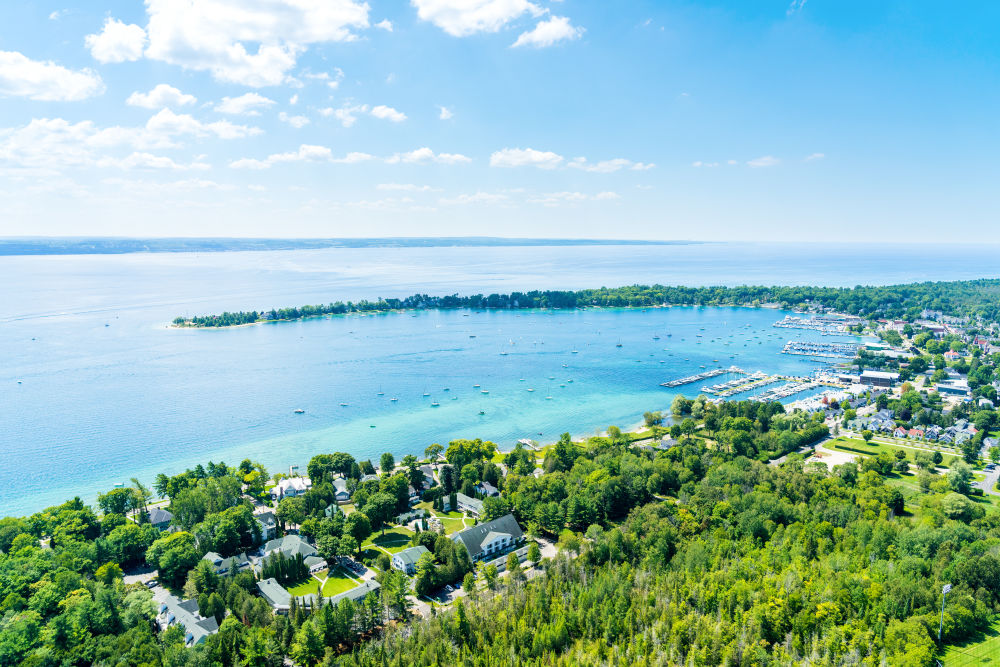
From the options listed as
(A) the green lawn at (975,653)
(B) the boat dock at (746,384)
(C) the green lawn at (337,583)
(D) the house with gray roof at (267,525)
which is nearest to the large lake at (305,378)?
(B) the boat dock at (746,384)

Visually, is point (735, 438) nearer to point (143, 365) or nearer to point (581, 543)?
point (581, 543)

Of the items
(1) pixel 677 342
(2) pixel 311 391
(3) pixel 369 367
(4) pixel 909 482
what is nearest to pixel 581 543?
(4) pixel 909 482

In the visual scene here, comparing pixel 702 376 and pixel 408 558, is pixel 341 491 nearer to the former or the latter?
pixel 408 558

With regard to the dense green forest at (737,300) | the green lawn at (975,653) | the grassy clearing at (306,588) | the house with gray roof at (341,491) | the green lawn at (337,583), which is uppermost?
the dense green forest at (737,300)

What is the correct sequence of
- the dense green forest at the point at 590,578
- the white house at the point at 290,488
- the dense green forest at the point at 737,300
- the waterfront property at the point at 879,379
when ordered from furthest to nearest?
the dense green forest at the point at 737,300 → the waterfront property at the point at 879,379 → the white house at the point at 290,488 → the dense green forest at the point at 590,578

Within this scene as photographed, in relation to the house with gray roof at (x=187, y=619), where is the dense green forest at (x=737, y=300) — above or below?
above

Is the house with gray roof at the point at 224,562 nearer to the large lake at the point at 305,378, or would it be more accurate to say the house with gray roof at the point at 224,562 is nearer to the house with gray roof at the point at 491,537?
the house with gray roof at the point at 491,537

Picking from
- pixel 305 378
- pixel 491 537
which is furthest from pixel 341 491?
pixel 305 378
